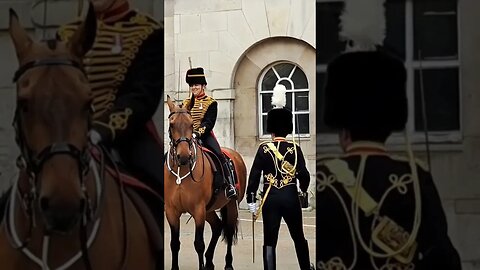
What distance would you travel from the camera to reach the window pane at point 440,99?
8.72ft

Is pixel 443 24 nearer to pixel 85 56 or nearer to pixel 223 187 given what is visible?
pixel 85 56

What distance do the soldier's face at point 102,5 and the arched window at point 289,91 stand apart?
25.5 feet

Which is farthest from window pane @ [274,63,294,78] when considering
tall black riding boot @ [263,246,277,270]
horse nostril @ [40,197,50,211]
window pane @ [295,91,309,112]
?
horse nostril @ [40,197,50,211]

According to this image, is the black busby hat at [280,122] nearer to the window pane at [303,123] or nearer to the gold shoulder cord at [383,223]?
the gold shoulder cord at [383,223]

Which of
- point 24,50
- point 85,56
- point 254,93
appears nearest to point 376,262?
point 85,56

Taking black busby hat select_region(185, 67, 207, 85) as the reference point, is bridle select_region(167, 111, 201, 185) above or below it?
below

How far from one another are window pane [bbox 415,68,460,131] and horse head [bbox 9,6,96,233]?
135 centimetres

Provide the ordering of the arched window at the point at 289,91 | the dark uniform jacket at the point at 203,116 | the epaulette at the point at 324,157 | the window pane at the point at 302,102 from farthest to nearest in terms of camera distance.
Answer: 1. the window pane at the point at 302,102
2. the arched window at the point at 289,91
3. the dark uniform jacket at the point at 203,116
4. the epaulette at the point at 324,157

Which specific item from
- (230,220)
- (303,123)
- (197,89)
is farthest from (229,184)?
(303,123)

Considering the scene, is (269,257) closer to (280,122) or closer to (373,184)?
(280,122)

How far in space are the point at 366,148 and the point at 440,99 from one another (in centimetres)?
36

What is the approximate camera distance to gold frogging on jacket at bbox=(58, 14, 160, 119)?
2.68 m

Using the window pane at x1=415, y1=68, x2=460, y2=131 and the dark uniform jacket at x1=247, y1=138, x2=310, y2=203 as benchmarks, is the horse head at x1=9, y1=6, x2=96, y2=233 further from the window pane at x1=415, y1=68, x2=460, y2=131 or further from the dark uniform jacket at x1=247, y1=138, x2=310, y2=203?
the dark uniform jacket at x1=247, y1=138, x2=310, y2=203

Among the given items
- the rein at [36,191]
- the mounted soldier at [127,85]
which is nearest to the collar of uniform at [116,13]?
the mounted soldier at [127,85]
